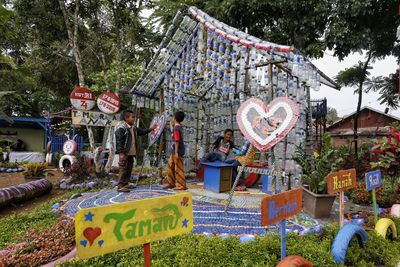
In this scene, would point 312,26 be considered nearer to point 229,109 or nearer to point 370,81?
point 229,109

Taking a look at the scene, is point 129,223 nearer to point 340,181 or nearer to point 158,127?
point 340,181

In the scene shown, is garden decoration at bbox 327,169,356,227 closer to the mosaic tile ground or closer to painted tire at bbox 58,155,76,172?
the mosaic tile ground

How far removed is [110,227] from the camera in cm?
172

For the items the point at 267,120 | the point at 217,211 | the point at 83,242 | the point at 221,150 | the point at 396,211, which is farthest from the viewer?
the point at 221,150

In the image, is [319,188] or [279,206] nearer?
[279,206]

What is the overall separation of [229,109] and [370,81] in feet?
30.5

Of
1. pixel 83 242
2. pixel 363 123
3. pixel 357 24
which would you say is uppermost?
pixel 357 24

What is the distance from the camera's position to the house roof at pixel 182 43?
5934 millimetres

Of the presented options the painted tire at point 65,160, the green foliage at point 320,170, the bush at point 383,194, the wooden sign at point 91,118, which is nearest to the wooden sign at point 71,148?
the painted tire at point 65,160

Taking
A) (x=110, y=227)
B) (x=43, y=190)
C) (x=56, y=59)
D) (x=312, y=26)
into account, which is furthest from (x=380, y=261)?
(x=56, y=59)

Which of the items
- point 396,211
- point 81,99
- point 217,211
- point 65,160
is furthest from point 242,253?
point 65,160

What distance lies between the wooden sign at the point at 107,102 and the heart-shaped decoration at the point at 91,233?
7.25m

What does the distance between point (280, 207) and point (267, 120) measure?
243 cm

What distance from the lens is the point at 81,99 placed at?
824 centimetres
